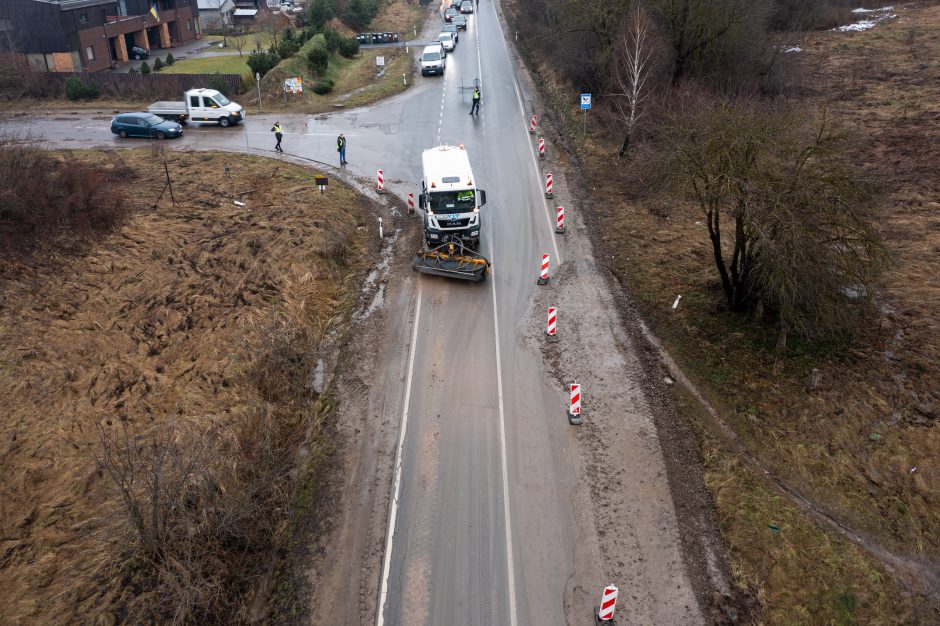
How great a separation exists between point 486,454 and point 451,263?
312 inches

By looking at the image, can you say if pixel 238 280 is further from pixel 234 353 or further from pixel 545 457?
pixel 545 457

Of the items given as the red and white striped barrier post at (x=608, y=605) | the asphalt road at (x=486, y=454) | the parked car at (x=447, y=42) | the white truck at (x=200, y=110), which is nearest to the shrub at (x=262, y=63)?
the white truck at (x=200, y=110)

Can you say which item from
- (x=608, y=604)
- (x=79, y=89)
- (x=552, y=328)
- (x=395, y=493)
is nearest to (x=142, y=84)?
(x=79, y=89)

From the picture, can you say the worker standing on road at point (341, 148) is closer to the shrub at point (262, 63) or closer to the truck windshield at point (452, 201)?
the truck windshield at point (452, 201)

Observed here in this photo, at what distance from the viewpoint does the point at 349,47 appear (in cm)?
4838

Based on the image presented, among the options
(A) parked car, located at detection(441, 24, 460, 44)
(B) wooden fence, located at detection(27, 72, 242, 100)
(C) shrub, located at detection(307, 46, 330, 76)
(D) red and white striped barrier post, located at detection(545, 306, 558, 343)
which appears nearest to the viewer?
(D) red and white striped barrier post, located at detection(545, 306, 558, 343)

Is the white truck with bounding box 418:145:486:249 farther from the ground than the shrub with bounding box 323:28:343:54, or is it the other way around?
the shrub with bounding box 323:28:343:54

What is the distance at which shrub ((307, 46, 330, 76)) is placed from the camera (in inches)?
1651

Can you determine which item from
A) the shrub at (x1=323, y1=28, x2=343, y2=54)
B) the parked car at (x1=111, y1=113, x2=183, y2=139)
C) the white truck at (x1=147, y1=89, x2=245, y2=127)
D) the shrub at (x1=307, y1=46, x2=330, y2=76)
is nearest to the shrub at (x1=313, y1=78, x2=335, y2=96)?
the shrub at (x1=307, y1=46, x2=330, y2=76)

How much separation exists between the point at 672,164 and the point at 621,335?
188 inches

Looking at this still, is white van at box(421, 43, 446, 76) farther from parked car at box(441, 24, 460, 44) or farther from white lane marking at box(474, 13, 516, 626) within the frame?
white lane marking at box(474, 13, 516, 626)

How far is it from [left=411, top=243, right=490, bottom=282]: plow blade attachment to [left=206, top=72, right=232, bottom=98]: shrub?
25986 mm

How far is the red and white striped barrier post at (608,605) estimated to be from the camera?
31.3 feet

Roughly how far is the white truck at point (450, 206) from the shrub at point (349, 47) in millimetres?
33016
